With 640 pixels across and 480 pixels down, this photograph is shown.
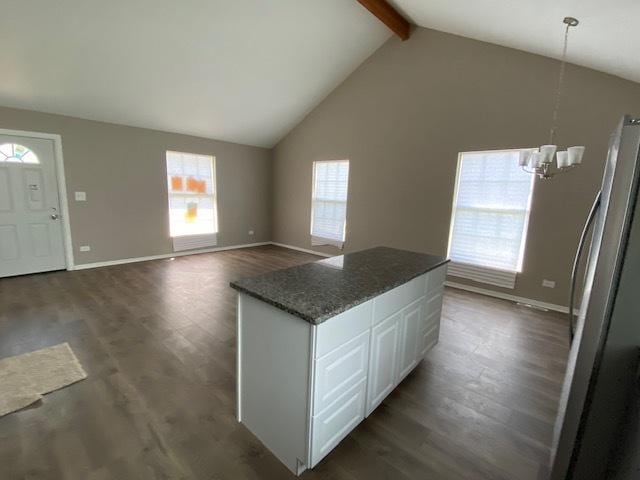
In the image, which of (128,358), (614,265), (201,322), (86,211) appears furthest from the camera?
(86,211)

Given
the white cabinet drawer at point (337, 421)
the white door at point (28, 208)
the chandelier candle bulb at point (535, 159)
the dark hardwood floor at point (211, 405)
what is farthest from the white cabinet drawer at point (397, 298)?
the white door at point (28, 208)

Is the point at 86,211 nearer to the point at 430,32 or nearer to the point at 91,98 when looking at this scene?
the point at 91,98

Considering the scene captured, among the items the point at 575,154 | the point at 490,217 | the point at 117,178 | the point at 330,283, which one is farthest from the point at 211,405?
the point at 117,178

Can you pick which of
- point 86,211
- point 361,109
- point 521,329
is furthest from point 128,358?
point 361,109

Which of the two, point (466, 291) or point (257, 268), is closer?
point (466, 291)

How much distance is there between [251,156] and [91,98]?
328 cm

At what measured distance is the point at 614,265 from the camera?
A: 90 cm

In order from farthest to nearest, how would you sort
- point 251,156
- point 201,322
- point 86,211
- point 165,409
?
1. point 251,156
2. point 86,211
3. point 201,322
4. point 165,409

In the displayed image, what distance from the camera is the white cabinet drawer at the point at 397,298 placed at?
167 cm

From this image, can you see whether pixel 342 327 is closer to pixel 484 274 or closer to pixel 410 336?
pixel 410 336

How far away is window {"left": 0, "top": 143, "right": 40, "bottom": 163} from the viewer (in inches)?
159

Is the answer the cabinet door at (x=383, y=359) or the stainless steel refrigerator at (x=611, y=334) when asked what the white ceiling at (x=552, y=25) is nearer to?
the stainless steel refrigerator at (x=611, y=334)

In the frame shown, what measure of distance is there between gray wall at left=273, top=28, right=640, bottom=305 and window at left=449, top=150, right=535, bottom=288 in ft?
0.42

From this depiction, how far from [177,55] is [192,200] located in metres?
2.88
